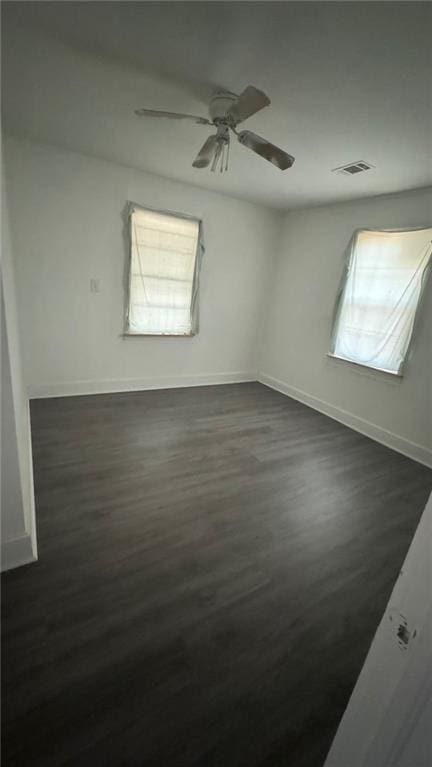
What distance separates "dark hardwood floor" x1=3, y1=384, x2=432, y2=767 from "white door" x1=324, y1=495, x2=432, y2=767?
27.8 inches

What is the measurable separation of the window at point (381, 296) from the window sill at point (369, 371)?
3cm

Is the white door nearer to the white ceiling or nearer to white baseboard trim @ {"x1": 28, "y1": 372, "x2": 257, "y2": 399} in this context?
the white ceiling

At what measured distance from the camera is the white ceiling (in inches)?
47.3

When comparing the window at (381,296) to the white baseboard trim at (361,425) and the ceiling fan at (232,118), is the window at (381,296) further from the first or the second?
the ceiling fan at (232,118)

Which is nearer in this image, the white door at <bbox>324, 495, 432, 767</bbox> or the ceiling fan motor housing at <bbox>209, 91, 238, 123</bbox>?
the white door at <bbox>324, 495, 432, 767</bbox>

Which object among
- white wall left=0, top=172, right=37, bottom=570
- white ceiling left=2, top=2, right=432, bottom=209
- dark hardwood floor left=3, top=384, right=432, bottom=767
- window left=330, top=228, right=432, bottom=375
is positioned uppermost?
white ceiling left=2, top=2, right=432, bottom=209

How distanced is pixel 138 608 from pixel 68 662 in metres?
0.31

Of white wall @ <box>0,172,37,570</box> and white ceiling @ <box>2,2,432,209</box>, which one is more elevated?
white ceiling @ <box>2,2,432,209</box>

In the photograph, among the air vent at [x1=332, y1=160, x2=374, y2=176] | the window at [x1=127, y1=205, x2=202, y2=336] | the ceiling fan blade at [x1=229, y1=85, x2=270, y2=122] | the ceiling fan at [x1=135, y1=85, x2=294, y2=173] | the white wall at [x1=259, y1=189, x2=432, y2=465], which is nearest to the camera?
the ceiling fan blade at [x1=229, y1=85, x2=270, y2=122]

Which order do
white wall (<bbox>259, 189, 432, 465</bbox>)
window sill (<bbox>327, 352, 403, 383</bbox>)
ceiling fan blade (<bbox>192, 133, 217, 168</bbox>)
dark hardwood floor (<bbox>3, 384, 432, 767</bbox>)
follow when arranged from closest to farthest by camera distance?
dark hardwood floor (<bbox>3, 384, 432, 767</bbox>) < ceiling fan blade (<bbox>192, 133, 217, 168</bbox>) < white wall (<bbox>259, 189, 432, 465</bbox>) < window sill (<bbox>327, 352, 403, 383</bbox>)

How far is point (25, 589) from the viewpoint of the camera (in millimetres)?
1394

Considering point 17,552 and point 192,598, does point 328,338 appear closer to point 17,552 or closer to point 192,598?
point 192,598

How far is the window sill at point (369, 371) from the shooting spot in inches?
124

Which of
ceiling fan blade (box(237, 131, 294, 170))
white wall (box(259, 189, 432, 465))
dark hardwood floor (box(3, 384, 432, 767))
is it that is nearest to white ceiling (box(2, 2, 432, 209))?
ceiling fan blade (box(237, 131, 294, 170))
